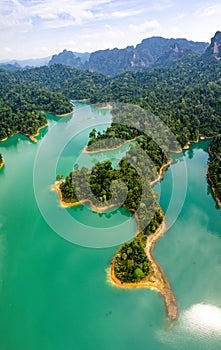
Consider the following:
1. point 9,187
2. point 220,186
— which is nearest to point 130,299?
point 220,186

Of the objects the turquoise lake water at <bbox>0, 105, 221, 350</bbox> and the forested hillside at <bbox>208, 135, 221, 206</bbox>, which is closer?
the turquoise lake water at <bbox>0, 105, 221, 350</bbox>

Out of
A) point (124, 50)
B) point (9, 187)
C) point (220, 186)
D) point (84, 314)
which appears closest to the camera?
point (84, 314)

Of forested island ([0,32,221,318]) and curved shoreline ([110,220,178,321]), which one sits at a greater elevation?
forested island ([0,32,221,318])

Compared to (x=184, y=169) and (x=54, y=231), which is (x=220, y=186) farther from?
(x=54, y=231)

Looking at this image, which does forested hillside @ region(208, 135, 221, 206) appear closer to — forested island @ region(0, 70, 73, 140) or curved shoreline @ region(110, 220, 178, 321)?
curved shoreline @ region(110, 220, 178, 321)

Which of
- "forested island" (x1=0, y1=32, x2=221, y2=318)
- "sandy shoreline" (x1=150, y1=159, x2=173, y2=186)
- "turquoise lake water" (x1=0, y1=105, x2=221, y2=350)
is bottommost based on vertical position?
"turquoise lake water" (x1=0, y1=105, x2=221, y2=350)

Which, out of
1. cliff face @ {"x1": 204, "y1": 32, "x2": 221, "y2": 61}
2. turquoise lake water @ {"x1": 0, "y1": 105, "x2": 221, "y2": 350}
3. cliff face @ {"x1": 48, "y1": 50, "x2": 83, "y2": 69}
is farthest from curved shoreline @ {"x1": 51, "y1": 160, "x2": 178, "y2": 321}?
cliff face @ {"x1": 48, "y1": 50, "x2": 83, "y2": 69}

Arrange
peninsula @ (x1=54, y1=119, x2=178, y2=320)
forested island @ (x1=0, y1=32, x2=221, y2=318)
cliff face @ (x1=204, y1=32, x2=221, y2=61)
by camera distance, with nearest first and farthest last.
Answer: peninsula @ (x1=54, y1=119, x2=178, y2=320)
forested island @ (x1=0, y1=32, x2=221, y2=318)
cliff face @ (x1=204, y1=32, x2=221, y2=61)

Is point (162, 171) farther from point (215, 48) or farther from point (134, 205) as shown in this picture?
point (215, 48)
